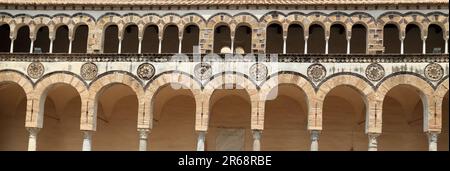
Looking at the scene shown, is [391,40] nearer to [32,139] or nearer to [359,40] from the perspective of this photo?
[359,40]

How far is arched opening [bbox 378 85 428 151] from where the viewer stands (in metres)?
22.5

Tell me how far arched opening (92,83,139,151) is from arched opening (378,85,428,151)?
8.39m

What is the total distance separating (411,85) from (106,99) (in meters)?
9.82

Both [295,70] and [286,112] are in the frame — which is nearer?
[295,70]

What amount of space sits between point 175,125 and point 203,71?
4.08 m

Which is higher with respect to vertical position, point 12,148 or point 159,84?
point 159,84

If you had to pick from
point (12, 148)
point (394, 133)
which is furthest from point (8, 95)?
point (394, 133)

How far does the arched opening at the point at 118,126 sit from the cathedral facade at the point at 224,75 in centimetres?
4

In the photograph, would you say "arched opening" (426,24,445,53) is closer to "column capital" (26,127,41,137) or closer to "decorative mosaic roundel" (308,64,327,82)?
"decorative mosaic roundel" (308,64,327,82)

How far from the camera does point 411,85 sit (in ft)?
63.9

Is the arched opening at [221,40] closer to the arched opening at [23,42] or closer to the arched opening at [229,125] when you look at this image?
the arched opening at [229,125]
